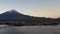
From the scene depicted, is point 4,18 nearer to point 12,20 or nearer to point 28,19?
point 12,20

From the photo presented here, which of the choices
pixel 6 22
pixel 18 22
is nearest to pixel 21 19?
pixel 18 22

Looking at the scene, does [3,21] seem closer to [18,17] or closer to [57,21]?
[18,17]

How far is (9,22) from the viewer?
859 centimetres

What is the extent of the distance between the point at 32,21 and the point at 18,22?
757 mm

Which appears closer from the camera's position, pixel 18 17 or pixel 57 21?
pixel 57 21

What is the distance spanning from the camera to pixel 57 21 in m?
7.67

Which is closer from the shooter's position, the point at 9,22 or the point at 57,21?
the point at 57,21

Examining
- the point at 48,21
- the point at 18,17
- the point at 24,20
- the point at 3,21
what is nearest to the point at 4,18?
the point at 3,21

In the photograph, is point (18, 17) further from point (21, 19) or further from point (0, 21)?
point (0, 21)

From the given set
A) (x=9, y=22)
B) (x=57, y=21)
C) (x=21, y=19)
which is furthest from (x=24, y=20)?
(x=57, y=21)

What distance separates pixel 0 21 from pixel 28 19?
5.19 feet

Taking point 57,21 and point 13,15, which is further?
point 13,15

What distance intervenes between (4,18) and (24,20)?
1382 millimetres

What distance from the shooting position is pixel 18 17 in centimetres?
866
